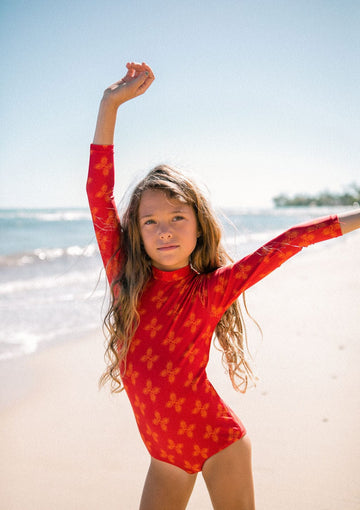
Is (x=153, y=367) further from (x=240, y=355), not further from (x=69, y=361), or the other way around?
(x=69, y=361)

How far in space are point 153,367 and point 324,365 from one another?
2777 mm

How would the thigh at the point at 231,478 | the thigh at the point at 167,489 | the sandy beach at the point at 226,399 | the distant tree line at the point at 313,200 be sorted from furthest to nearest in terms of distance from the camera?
the distant tree line at the point at 313,200 < the sandy beach at the point at 226,399 < the thigh at the point at 167,489 < the thigh at the point at 231,478

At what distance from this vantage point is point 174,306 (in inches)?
69.9

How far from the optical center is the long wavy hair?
1.85 meters

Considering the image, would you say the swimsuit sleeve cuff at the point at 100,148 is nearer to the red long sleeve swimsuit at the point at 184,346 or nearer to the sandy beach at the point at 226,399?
the red long sleeve swimsuit at the point at 184,346

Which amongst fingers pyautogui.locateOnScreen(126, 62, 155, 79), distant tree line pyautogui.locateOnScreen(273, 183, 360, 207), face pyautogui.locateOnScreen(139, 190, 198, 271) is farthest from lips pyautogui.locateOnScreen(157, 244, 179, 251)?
distant tree line pyautogui.locateOnScreen(273, 183, 360, 207)

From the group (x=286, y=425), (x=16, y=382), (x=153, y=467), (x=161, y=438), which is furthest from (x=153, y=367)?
(x=16, y=382)

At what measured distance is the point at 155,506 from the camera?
1.66 m

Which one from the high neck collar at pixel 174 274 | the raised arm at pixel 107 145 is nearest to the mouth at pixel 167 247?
the high neck collar at pixel 174 274

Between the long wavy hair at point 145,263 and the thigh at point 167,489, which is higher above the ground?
the long wavy hair at point 145,263

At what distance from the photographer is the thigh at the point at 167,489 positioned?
1667 millimetres

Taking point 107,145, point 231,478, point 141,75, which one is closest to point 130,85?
point 141,75

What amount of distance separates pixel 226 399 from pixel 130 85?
269 cm

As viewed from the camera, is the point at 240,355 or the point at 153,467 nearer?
the point at 153,467
